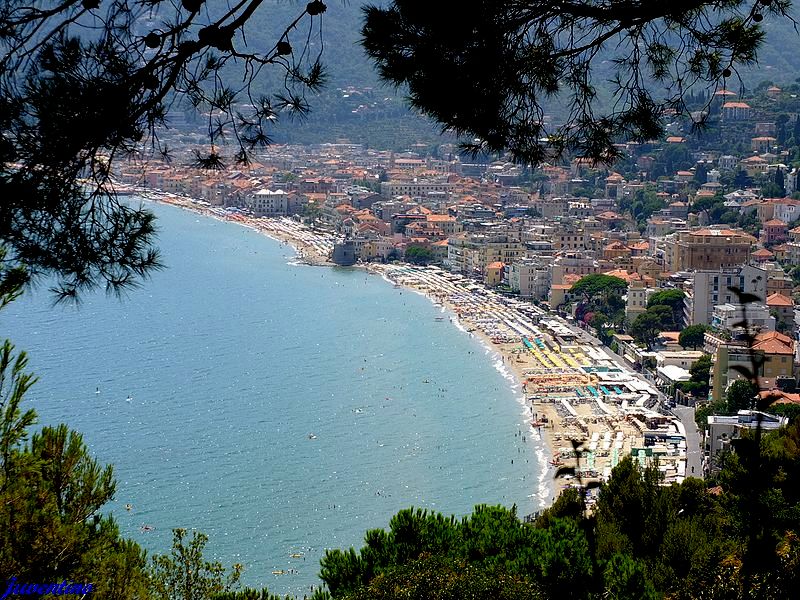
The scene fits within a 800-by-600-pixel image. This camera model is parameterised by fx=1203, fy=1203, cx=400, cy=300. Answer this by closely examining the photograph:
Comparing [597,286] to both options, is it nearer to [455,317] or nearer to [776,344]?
[455,317]

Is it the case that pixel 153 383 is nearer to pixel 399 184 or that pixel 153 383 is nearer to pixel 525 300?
pixel 525 300

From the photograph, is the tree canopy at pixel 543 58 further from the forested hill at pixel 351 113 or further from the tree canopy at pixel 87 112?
the forested hill at pixel 351 113

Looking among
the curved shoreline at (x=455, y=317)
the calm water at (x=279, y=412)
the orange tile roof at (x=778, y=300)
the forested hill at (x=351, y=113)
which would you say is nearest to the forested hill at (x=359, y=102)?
the forested hill at (x=351, y=113)

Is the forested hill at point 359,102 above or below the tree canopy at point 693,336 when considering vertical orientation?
above

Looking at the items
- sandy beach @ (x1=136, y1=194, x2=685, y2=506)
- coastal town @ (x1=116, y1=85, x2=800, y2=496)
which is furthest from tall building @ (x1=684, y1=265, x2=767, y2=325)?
sandy beach @ (x1=136, y1=194, x2=685, y2=506)

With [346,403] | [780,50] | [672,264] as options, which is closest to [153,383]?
[346,403]
